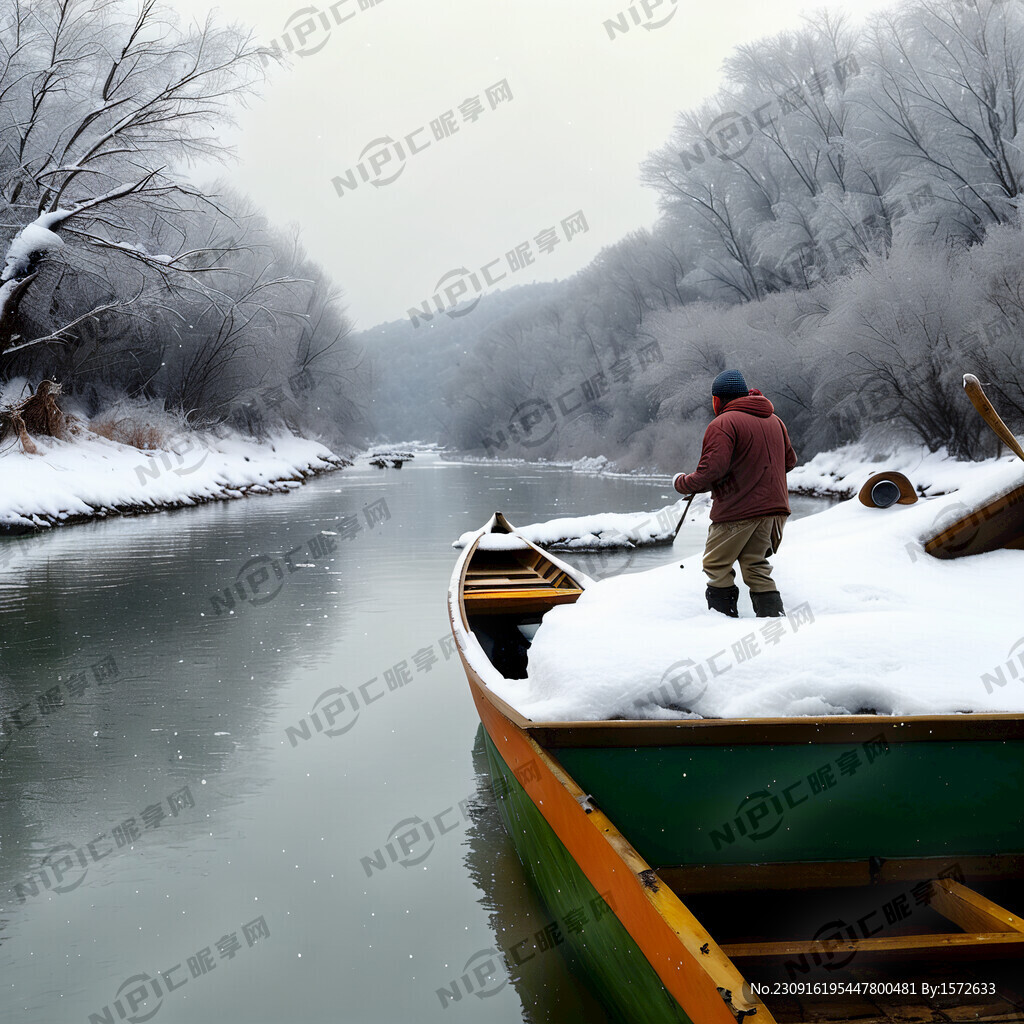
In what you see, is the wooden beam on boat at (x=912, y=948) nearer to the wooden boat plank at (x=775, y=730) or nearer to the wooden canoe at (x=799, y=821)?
the wooden canoe at (x=799, y=821)

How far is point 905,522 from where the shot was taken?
402cm

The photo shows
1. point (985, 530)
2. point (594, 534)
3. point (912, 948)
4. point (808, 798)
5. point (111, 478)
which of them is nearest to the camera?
point (912, 948)

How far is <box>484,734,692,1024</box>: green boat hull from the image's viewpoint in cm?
208

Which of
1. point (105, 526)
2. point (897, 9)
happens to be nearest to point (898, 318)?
point (897, 9)

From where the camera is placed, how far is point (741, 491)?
4.35 metres

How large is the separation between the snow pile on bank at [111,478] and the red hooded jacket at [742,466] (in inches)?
545

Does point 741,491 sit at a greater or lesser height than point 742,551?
greater

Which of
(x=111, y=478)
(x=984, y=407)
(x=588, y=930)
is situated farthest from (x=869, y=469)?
(x=588, y=930)

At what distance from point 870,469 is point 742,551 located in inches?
744

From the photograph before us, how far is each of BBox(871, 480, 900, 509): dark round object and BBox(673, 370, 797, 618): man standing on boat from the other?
19.8 inches

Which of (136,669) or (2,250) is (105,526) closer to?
(2,250)

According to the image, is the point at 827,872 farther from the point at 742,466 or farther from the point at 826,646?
the point at 742,466

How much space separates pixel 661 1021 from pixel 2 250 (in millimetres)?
22941

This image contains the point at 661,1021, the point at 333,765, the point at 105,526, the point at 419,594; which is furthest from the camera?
the point at 105,526
